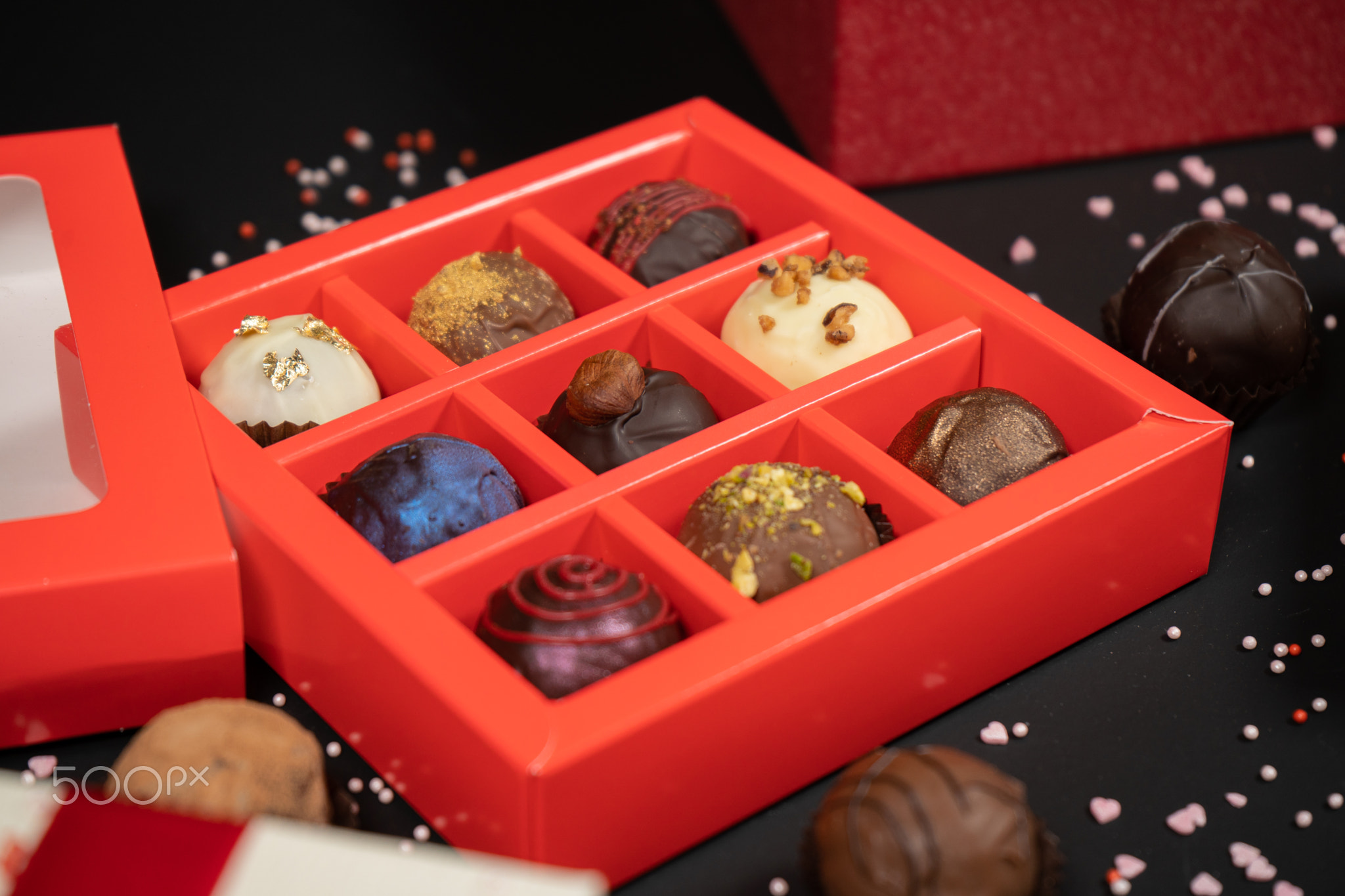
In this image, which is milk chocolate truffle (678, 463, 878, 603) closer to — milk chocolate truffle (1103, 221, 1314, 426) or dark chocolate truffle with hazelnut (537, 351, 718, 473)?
dark chocolate truffle with hazelnut (537, 351, 718, 473)

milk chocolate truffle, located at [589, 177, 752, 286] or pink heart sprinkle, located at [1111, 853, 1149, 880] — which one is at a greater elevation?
milk chocolate truffle, located at [589, 177, 752, 286]

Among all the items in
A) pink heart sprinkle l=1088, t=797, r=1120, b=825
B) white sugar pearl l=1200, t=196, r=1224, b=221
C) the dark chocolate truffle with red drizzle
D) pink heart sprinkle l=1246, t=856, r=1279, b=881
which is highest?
the dark chocolate truffle with red drizzle

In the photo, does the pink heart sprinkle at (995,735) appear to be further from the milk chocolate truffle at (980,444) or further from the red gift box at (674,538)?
the milk chocolate truffle at (980,444)

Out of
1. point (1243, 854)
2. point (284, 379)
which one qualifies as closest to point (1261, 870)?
point (1243, 854)

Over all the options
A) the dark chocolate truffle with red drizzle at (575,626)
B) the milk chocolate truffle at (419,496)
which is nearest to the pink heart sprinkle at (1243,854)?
the dark chocolate truffle with red drizzle at (575,626)

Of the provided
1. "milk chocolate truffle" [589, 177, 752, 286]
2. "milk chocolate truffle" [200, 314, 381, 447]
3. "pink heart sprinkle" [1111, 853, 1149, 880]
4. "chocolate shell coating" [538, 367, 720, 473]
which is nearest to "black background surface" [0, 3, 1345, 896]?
"pink heart sprinkle" [1111, 853, 1149, 880]

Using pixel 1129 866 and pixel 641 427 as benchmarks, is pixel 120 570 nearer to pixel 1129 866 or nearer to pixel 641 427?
pixel 641 427

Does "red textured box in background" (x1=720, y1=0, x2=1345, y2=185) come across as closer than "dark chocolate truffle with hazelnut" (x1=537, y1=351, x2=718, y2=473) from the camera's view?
No

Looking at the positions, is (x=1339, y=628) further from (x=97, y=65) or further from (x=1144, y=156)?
(x=97, y=65)
